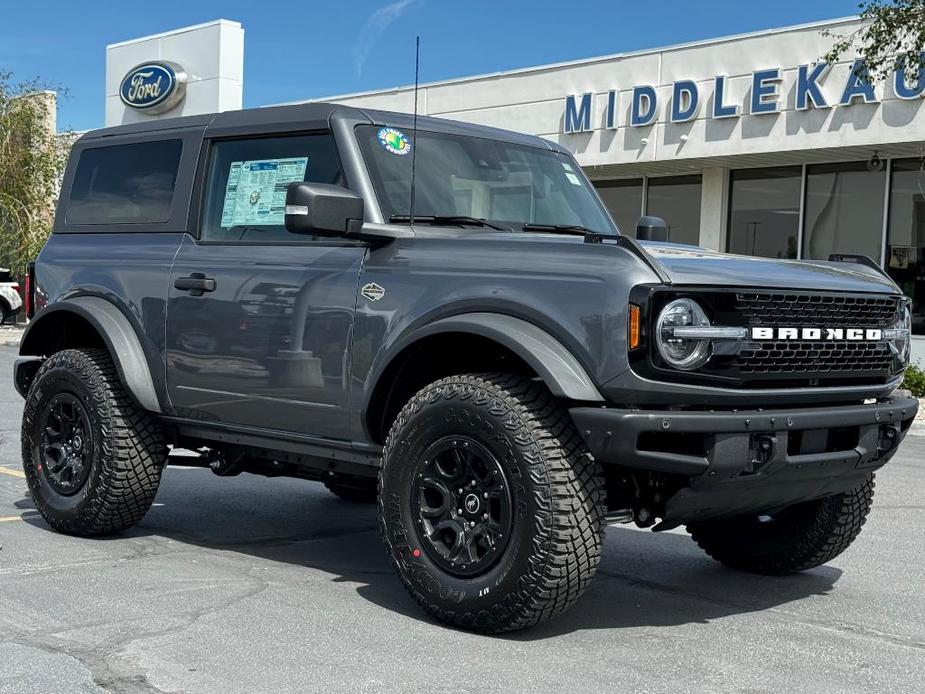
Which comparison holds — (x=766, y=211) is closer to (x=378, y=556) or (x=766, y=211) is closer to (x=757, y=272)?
(x=378, y=556)

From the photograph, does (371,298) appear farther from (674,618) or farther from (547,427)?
(674,618)

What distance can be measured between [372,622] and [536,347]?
126cm

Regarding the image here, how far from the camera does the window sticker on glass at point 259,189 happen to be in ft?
18.9

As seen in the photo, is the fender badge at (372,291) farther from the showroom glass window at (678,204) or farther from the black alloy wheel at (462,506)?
the showroom glass window at (678,204)

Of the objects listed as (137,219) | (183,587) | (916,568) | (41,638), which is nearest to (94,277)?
(137,219)

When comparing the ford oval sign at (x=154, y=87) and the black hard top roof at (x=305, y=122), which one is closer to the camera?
the black hard top roof at (x=305, y=122)

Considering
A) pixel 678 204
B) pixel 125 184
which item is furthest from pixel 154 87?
pixel 125 184

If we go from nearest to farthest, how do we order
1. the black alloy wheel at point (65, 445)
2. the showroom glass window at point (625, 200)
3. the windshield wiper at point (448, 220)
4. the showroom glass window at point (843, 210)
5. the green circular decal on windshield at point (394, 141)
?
the windshield wiper at point (448, 220) < the green circular decal on windshield at point (394, 141) < the black alloy wheel at point (65, 445) < the showroom glass window at point (843, 210) < the showroom glass window at point (625, 200)

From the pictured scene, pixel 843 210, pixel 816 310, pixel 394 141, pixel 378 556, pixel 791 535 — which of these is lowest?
pixel 378 556

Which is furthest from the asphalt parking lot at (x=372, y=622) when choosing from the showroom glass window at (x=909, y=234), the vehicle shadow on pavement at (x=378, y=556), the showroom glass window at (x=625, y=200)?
the showroom glass window at (x=625, y=200)

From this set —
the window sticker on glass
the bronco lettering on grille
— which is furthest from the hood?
the window sticker on glass

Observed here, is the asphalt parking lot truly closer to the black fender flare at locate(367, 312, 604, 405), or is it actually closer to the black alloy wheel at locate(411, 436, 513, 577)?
the black alloy wheel at locate(411, 436, 513, 577)

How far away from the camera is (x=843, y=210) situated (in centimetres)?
2062

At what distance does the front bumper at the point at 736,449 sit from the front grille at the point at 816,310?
32 cm
